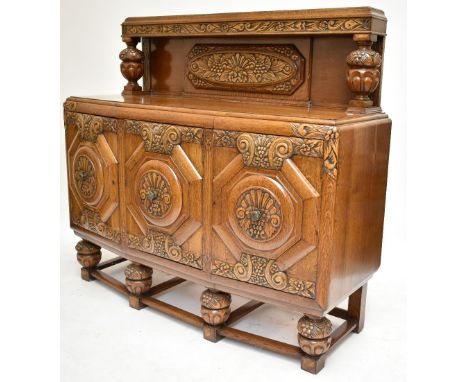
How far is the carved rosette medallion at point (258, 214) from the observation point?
2105 millimetres

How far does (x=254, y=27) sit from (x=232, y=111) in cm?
55

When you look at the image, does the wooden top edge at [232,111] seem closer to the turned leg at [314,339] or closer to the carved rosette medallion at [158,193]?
the carved rosette medallion at [158,193]

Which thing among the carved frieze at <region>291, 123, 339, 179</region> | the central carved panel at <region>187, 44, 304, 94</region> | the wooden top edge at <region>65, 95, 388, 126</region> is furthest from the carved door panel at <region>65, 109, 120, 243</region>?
the carved frieze at <region>291, 123, 339, 179</region>

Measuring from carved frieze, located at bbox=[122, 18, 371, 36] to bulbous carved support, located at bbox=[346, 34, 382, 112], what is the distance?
0.06 meters

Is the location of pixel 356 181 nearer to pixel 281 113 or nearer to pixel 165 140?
pixel 281 113

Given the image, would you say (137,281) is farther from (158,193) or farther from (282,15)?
(282,15)

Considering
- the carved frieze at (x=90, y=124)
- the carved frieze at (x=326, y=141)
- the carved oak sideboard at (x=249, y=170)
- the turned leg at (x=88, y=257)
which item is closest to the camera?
the carved frieze at (x=326, y=141)

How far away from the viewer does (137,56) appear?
3.10 meters

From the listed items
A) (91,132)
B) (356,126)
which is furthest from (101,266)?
(356,126)

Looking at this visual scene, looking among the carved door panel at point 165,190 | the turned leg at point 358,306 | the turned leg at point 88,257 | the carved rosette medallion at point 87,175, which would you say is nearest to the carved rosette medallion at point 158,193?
the carved door panel at point 165,190

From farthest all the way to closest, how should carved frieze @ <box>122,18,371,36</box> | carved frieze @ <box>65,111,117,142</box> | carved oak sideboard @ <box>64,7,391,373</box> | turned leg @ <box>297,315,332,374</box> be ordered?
carved frieze @ <box>65,111,117,142</box> < carved frieze @ <box>122,18,371,36</box> < turned leg @ <box>297,315,332,374</box> < carved oak sideboard @ <box>64,7,391,373</box>

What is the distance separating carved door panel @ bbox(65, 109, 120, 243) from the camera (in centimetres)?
268

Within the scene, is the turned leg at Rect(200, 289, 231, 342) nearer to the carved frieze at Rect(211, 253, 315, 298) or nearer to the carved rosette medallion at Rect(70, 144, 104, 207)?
the carved frieze at Rect(211, 253, 315, 298)

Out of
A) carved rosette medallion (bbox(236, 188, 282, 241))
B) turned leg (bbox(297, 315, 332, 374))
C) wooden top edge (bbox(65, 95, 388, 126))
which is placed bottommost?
turned leg (bbox(297, 315, 332, 374))
